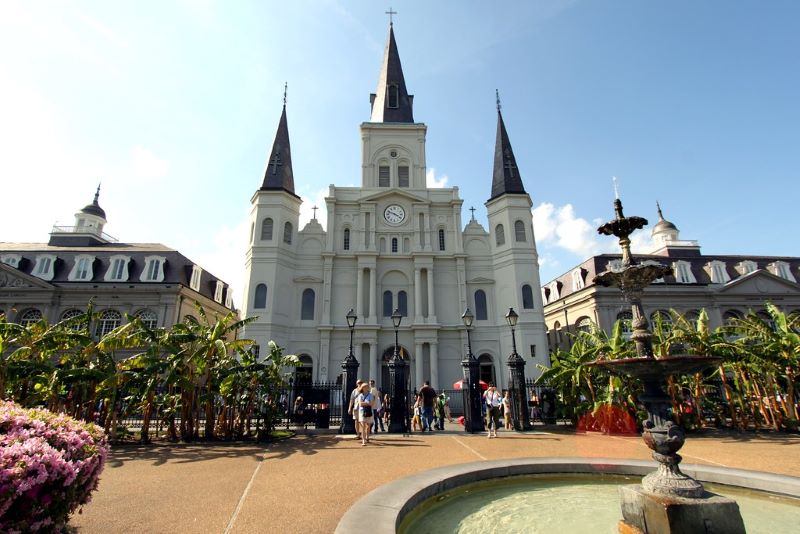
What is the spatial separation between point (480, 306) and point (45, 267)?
114 ft

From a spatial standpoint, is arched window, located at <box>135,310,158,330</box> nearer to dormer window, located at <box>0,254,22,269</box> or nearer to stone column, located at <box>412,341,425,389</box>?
dormer window, located at <box>0,254,22,269</box>

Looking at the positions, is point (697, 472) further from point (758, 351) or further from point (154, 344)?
point (154, 344)

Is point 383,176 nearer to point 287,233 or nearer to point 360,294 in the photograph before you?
point 287,233

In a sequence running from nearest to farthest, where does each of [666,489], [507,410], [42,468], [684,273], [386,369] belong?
[42,468]
[666,489]
[507,410]
[386,369]
[684,273]

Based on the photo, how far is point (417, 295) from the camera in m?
29.5

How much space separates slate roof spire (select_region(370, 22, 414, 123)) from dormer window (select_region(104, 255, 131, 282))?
24.7m

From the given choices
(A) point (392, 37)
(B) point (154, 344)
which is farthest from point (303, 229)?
(A) point (392, 37)

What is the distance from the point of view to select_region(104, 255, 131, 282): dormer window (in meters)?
31.6

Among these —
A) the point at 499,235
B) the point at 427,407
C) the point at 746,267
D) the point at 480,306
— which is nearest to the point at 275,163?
the point at 499,235

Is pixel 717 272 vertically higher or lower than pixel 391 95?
lower

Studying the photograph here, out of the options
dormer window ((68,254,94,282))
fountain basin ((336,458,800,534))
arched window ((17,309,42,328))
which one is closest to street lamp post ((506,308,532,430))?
fountain basin ((336,458,800,534))

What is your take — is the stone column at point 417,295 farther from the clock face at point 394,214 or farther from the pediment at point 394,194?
the pediment at point 394,194

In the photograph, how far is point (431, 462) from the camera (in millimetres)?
8750

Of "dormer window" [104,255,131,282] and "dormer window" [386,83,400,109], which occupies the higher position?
"dormer window" [386,83,400,109]
